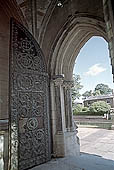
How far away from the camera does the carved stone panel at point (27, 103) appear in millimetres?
2655

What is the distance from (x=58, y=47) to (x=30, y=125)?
197 cm

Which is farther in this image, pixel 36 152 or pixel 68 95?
pixel 68 95

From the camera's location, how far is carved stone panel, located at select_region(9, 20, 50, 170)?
2655 millimetres

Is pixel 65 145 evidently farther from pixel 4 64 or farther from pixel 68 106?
pixel 4 64

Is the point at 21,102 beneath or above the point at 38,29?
beneath

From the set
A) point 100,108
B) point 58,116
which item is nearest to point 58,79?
point 58,116

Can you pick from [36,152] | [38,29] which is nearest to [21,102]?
[36,152]

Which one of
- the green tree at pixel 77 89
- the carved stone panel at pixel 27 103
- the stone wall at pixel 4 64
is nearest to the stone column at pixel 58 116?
the carved stone panel at pixel 27 103

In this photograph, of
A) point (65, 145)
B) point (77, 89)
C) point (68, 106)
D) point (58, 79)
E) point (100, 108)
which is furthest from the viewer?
point (77, 89)

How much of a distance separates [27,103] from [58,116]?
0.87 metres

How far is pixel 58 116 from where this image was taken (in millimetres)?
3391

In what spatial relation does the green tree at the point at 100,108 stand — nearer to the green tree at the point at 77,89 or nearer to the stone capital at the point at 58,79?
the green tree at the point at 77,89

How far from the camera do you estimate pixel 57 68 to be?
11.8 ft

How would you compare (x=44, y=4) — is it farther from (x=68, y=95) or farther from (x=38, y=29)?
(x=68, y=95)
